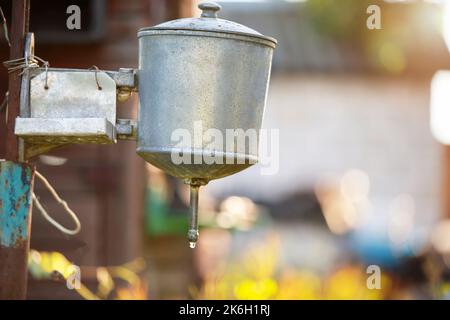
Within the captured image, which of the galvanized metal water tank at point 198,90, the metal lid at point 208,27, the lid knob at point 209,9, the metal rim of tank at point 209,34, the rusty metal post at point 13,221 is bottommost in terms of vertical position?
the rusty metal post at point 13,221

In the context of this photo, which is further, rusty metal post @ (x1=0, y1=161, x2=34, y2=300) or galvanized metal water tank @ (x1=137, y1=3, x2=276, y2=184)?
rusty metal post @ (x1=0, y1=161, x2=34, y2=300)

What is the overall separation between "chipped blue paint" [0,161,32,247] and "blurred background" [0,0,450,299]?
0.82 metres

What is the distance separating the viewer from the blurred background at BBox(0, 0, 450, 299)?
33.0 ft

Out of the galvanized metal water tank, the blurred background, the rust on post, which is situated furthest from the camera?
the blurred background

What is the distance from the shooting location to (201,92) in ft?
17.9

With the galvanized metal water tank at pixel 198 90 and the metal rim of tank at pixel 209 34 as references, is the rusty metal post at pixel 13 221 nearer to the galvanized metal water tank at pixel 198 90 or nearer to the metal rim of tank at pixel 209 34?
the galvanized metal water tank at pixel 198 90

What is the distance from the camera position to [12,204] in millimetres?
5598

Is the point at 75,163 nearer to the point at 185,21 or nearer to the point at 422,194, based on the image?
the point at 185,21

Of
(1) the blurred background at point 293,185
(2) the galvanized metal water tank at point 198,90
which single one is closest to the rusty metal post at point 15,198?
(2) the galvanized metal water tank at point 198,90

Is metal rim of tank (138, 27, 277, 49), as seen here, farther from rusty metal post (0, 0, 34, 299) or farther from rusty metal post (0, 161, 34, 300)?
rusty metal post (0, 161, 34, 300)

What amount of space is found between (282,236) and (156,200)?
663 cm

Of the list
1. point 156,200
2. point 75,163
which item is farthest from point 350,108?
point 75,163

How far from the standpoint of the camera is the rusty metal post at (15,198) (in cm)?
560

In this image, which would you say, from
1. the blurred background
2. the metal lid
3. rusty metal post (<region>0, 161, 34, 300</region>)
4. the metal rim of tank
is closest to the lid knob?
the metal lid
